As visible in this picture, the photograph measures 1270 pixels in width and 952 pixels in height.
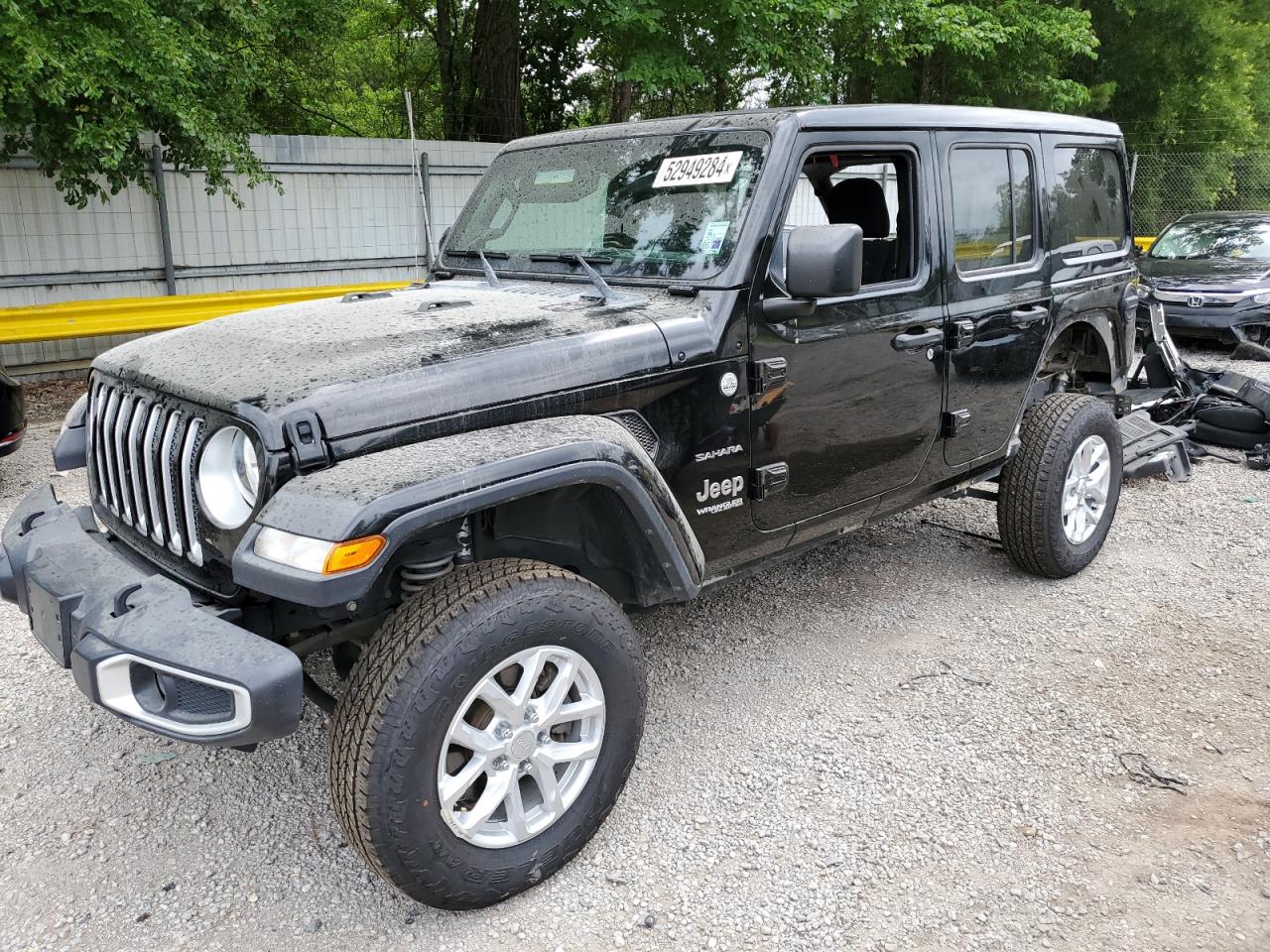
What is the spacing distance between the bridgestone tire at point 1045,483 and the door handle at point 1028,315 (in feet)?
1.48

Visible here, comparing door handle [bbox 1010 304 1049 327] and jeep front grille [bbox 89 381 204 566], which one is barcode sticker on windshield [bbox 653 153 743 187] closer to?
door handle [bbox 1010 304 1049 327]

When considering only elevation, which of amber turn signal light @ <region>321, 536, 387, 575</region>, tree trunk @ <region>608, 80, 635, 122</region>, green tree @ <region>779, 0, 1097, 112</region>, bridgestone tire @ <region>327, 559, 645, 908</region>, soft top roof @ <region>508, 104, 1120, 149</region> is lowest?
bridgestone tire @ <region>327, 559, 645, 908</region>

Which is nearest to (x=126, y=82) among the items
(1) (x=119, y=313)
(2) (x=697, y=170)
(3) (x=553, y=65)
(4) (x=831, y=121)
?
(1) (x=119, y=313)

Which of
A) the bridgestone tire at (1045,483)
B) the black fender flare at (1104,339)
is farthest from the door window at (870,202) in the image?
the bridgestone tire at (1045,483)

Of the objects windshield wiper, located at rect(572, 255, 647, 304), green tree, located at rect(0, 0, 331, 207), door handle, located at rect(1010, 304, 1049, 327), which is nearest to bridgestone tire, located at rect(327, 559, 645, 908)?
windshield wiper, located at rect(572, 255, 647, 304)

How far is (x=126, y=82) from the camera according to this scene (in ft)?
24.0

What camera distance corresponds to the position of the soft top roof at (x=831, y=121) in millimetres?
3497

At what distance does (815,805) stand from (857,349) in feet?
5.25

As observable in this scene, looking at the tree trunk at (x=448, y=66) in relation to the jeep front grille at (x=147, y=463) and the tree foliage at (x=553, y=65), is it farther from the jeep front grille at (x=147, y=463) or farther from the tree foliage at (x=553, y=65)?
the jeep front grille at (x=147, y=463)

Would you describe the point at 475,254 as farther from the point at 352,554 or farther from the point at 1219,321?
the point at 1219,321

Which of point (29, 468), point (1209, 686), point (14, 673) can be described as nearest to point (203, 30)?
Result: point (29, 468)

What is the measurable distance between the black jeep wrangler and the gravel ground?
386 mm

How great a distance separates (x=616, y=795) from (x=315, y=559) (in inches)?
46.6

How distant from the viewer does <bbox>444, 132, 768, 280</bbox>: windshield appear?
3395 mm
